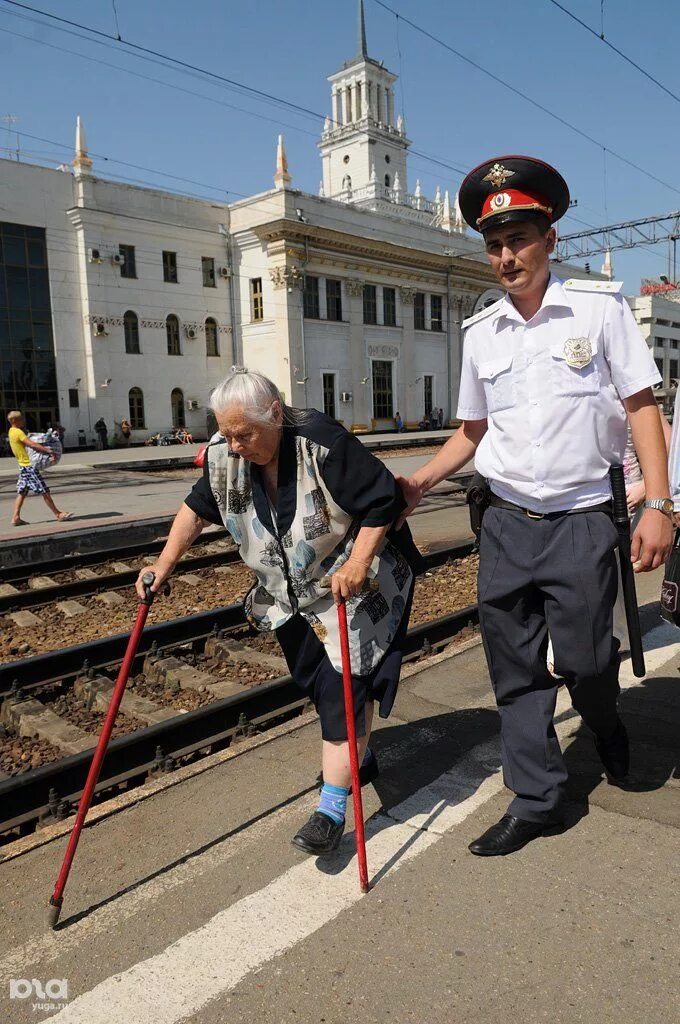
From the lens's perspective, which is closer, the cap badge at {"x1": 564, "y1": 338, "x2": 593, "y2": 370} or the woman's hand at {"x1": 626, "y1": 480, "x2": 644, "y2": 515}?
the cap badge at {"x1": 564, "y1": 338, "x2": 593, "y2": 370}

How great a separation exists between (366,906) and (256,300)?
41.8 m

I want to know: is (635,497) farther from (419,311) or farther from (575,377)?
(419,311)

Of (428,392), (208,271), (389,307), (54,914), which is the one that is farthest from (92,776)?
(428,392)

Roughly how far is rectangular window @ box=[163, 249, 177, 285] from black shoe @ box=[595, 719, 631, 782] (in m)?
38.9

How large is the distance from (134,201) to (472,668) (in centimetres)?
3756

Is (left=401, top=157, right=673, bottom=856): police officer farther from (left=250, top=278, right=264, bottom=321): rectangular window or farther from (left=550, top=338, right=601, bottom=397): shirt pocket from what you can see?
(left=250, top=278, right=264, bottom=321): rectangular window

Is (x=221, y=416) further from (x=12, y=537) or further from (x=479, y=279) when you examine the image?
(x=479, y=279)

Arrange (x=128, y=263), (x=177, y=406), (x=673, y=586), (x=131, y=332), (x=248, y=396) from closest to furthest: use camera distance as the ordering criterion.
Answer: (x=248, y=396)
(x=673, y=586)
(x=128, y=263)
(x=131, y=332)
(x=177, y=406)

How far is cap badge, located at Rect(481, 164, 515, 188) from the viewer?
2789 millimetres

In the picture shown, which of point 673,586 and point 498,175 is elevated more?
point 498,175

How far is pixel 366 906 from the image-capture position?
2.55 metres

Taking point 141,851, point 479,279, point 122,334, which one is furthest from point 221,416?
point 479,279

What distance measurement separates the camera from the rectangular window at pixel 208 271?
134 ft

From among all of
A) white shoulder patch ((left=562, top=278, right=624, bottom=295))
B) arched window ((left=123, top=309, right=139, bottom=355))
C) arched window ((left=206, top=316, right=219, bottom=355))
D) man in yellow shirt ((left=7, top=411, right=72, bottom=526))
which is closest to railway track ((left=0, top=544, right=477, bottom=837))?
white shoulder patch ((left=562, top=278, right=624, bottom=295))
